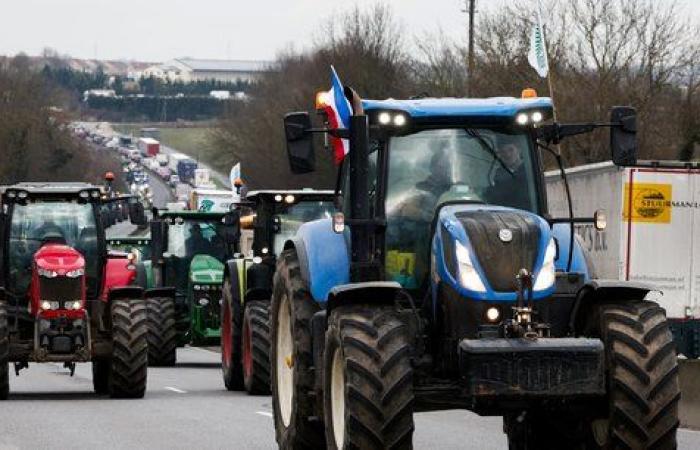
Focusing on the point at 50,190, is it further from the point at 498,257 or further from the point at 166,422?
the point at 498,257

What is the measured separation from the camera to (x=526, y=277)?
12.3 meters

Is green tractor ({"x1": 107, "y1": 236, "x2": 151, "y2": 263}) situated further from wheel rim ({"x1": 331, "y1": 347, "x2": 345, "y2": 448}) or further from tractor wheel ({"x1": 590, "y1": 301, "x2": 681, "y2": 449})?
tractor wheel ({"x1": 590, "y1": 301, "x2": 681, "y2": 449})

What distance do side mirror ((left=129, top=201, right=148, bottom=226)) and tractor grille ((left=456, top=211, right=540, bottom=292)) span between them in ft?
43.9

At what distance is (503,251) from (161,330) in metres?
18.0

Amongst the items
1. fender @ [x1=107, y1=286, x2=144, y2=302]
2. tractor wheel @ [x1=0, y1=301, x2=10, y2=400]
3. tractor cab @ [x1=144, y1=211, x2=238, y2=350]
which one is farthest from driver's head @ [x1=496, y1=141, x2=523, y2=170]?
tractor cab @ [x1=144, y1=211, x2=238, y2=350]

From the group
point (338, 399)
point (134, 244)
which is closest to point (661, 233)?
point (338, 399)

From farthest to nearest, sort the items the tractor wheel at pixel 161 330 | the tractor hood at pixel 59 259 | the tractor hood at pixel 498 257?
1. the tractor wheel at pixel 161 330
2. the tractor hood at pixel 59 259
3. the tractor hood at pixel 498 257

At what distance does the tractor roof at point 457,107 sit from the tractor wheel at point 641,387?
2.06 meters

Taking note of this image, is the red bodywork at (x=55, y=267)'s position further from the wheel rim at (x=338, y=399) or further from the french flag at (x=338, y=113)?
the wheel rim at (x=338, y=399)

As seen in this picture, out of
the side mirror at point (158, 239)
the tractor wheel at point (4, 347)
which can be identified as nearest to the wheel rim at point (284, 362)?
the tractor wheel at point (4, 347)

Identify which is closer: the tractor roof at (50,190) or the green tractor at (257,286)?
the green tractor at (257,286)

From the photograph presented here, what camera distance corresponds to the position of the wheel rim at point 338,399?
12609 mm

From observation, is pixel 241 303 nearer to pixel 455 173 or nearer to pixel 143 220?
pixel 143 220

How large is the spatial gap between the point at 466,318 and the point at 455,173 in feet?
4.42
